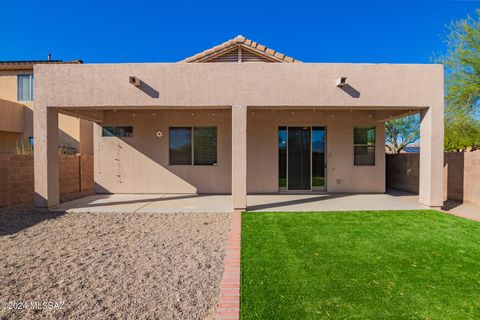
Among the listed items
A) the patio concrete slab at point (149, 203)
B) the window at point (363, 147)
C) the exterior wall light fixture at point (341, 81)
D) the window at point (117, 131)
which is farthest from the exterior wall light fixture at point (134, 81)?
the window at point (363, 147)

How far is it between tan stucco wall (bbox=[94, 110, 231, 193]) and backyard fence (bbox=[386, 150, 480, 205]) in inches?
311

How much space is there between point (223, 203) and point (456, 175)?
8343 mm

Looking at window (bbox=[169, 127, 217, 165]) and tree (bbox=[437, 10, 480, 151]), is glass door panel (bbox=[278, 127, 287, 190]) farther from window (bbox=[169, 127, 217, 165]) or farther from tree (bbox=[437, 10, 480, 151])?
tree (bbox=[437, 10, 480, 151])

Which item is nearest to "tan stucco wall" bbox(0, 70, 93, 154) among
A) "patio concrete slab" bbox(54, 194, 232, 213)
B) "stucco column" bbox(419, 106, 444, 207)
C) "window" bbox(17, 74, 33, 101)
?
"window" bbox(17, 74, 33, 101)

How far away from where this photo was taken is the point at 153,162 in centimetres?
1023

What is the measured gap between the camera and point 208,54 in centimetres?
1022

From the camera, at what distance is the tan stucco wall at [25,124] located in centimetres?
1392

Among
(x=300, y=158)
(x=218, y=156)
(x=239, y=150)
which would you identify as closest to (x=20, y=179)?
(x=218, y=156)

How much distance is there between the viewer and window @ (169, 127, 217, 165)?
10.2 metres

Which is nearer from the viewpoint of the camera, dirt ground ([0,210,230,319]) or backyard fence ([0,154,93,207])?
dirt ground ([0,210,230,319])

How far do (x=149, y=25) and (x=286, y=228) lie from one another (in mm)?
17636

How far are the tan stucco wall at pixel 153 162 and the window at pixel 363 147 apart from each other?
539 cm

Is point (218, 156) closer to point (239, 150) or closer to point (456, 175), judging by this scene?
point (239, 150)

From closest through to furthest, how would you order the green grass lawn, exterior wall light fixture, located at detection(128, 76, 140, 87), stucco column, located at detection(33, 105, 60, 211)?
1. the green grass lawn
2. exterior wall light fixture, located at detection(128, 76, 140, 87)
3. stucco column, located at detection(33, 105, 60, 211)
